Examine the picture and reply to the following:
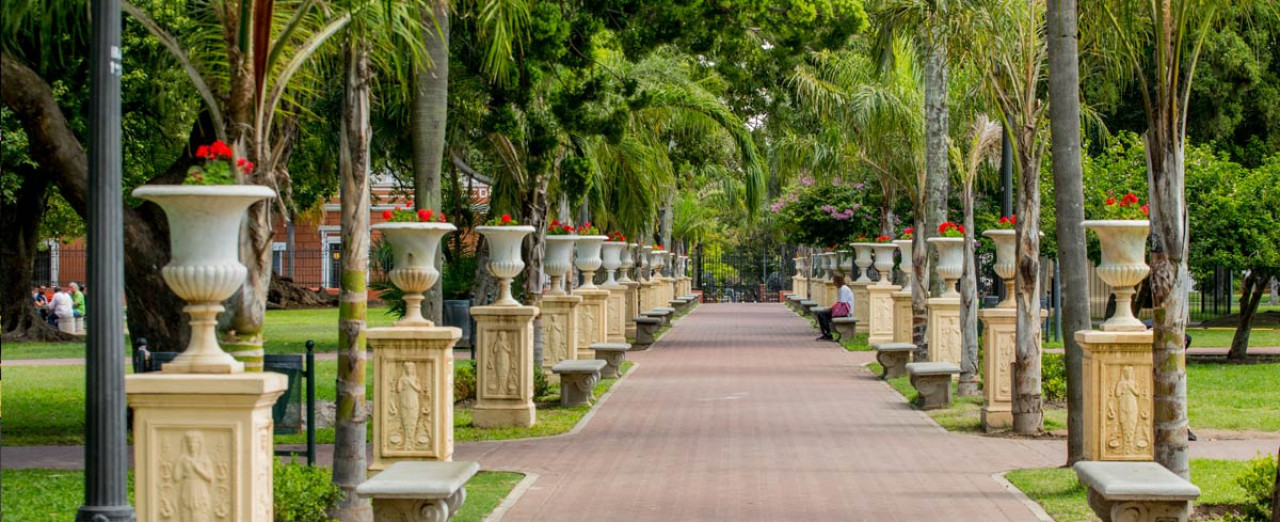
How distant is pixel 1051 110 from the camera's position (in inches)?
503

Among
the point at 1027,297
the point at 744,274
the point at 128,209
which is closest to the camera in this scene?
the point at 1027,297

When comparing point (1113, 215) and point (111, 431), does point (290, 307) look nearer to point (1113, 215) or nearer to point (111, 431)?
point (1113, 215)

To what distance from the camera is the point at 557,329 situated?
22.7 m

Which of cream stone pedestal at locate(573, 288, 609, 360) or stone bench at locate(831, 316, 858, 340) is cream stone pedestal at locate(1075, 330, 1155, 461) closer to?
cream stone pedestal at locate(573, 288, 609, 360)

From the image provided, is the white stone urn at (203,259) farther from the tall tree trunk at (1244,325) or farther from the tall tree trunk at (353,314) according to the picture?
the tall tree trunk at (1244,325)

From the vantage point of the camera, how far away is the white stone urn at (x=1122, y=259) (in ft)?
39.5

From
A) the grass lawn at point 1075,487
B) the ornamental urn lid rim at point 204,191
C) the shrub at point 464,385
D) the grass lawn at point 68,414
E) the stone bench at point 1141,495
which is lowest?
the grass lawn at point 68,414

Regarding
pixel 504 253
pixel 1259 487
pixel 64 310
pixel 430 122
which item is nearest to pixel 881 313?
pixel 504 253

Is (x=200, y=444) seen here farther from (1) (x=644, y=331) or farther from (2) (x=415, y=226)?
(1) (x=644, y=331)

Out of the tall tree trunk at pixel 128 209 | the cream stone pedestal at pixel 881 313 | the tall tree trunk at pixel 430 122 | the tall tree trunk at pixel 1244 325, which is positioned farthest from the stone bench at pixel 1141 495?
the cream stone pedestal at pixel 881 313

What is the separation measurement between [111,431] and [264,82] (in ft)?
11.7

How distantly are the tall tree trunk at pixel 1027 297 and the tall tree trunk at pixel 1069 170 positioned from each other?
2.92 m

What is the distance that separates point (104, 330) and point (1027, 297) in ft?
36.8

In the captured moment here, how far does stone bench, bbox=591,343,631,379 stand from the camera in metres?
23.7
